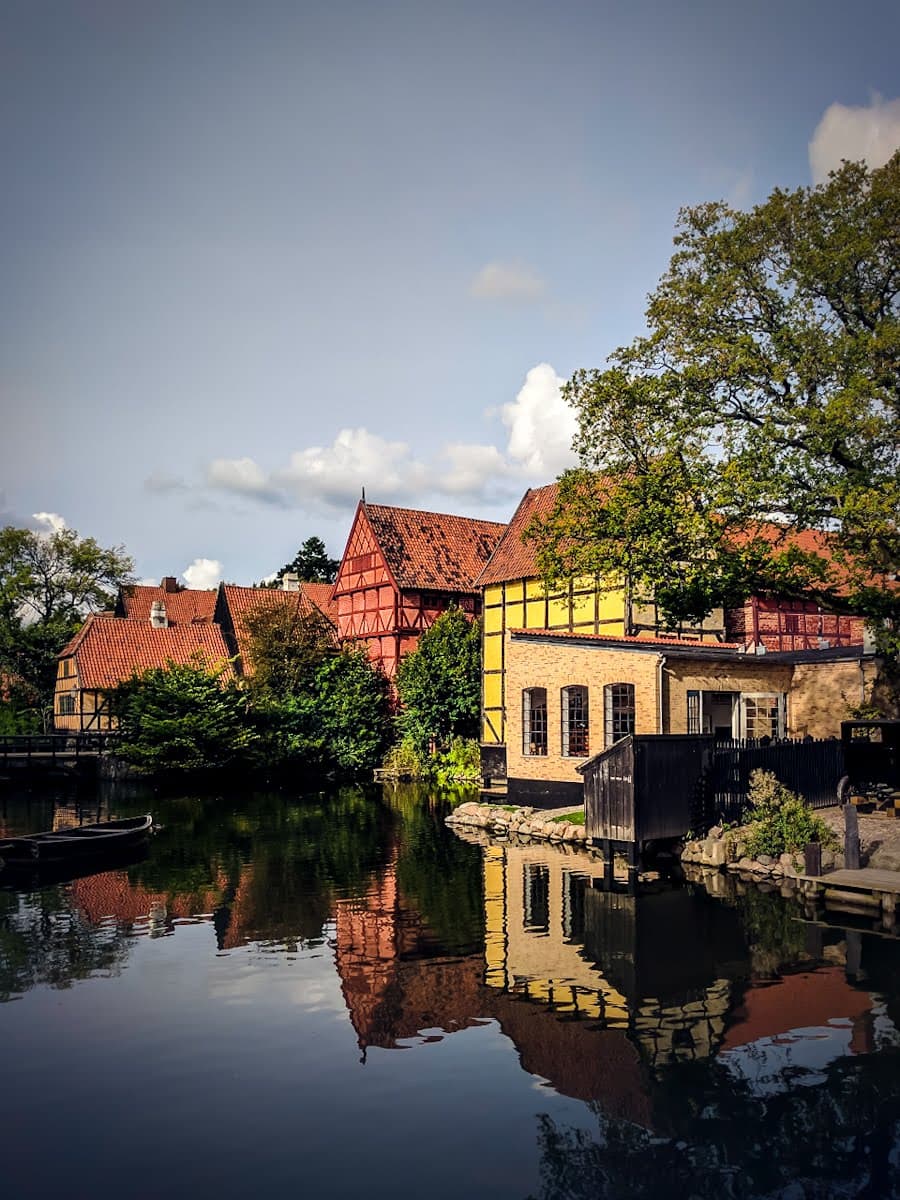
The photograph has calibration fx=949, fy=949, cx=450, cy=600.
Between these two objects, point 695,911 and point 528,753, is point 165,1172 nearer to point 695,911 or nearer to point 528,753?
point 695,911

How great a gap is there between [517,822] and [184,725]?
60.6ft

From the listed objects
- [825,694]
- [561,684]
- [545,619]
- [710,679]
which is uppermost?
[545,619]

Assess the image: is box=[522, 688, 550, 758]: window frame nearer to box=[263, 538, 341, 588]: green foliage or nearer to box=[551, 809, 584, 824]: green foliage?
box=[551, 809, 584, 824]: green foliage

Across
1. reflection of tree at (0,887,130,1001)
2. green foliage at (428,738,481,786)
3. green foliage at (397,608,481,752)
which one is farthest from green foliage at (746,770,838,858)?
green foliage at (397,608,481,752)

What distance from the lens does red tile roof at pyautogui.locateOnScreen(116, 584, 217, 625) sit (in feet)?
208

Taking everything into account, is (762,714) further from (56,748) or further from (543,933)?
(56,748)

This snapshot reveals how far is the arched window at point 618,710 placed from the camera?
25547 mm

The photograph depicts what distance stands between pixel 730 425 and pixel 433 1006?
15.7 metres

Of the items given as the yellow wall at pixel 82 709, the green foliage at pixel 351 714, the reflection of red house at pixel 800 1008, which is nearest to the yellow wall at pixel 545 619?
the green foliage at pixel 351 714

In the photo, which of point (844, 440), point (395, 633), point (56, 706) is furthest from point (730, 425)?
point (56, 706)

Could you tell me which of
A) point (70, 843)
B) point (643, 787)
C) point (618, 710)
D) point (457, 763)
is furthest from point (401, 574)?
point (643, 787)

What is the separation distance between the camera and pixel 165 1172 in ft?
26.0

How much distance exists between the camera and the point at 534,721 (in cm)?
2870

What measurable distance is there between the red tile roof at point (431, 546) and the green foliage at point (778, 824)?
→ 1051 inches
